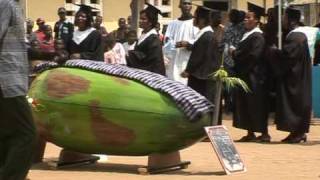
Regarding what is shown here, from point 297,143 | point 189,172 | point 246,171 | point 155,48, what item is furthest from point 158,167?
point 297,143

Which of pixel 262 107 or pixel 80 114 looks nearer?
pixel 80 114

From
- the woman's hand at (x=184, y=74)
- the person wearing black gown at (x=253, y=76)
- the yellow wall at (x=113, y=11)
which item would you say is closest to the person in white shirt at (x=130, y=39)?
the woman's hand at (x=184, y=74)

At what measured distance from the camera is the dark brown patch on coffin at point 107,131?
303 inches

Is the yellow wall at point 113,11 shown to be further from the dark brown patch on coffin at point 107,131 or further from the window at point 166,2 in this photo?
the dark brown patch on coffin at point 107,131

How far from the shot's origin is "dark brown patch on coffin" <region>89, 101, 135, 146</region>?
7695 mm

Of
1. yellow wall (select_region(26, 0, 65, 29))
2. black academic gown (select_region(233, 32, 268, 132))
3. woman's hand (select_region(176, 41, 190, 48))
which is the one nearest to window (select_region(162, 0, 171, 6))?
yellow wall (select_region(26, 0, 65, 29))

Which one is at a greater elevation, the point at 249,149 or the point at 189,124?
the point at 189,124

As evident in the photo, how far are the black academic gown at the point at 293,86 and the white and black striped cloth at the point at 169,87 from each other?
3423 millimetres

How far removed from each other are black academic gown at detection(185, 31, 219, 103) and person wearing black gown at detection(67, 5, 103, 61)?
1527 mm

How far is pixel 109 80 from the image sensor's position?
7.84 meters

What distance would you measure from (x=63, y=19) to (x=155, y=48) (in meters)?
8.02

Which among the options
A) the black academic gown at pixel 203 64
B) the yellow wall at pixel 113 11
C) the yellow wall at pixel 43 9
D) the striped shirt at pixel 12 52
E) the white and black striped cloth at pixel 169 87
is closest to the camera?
the striped shirt at pixel 12 52

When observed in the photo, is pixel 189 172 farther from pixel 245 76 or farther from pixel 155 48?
pixel 245 76

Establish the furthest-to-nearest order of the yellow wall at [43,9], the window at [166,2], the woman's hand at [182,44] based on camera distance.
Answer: the window at [166,2] → the yellow wall at [43,9] → the woman's hand at [182,44]
